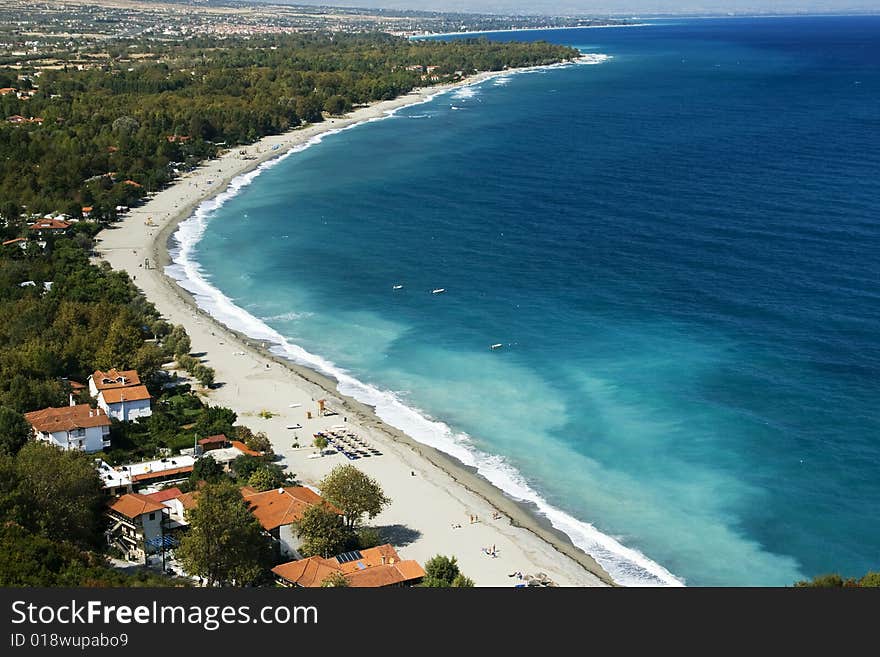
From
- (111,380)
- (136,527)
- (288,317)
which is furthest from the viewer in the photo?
(288,317)

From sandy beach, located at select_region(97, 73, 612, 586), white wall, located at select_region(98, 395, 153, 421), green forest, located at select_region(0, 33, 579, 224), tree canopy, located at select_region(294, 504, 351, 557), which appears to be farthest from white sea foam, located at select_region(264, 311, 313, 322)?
green forest, located at select_region(0, 33, 579, 224)

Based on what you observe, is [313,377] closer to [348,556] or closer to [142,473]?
[142,473]

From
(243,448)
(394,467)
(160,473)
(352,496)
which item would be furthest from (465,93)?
(352,496)

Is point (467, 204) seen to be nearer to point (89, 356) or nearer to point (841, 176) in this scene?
point (841, 176)

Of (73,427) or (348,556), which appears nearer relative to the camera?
(348,556)

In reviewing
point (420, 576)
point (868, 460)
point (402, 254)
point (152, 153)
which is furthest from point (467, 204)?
point (420, 576)

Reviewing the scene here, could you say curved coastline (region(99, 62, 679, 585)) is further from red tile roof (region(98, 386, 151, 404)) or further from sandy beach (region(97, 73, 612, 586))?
red tile roof (region(98, 386, 151, 404))
